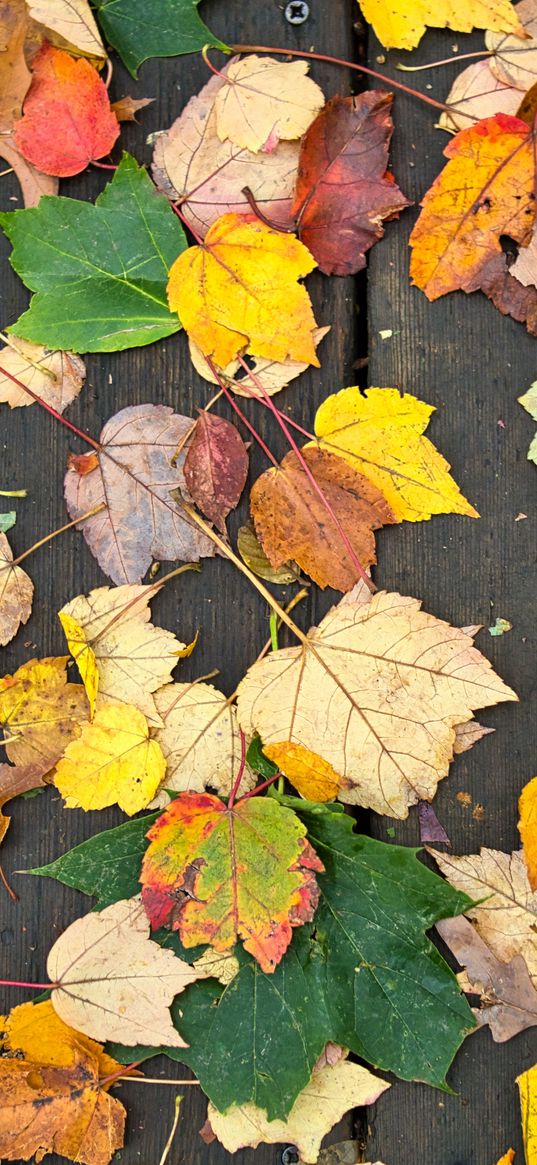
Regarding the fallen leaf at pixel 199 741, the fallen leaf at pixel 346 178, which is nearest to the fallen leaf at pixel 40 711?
the fallen leaf at pixel 199 741

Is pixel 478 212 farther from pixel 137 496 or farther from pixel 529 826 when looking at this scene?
pixel 529 826

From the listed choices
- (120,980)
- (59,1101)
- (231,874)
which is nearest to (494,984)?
(231,874)

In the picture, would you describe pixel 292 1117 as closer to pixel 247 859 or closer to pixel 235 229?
pixel 247 859

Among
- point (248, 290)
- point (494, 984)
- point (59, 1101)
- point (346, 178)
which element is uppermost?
point (346, 178)

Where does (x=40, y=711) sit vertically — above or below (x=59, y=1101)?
above

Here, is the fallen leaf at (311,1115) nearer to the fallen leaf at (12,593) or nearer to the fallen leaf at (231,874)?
the fallen leaf at (231,874)

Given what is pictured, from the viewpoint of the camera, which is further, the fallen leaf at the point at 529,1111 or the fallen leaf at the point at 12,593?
the fallen leaf at the point at 12,593

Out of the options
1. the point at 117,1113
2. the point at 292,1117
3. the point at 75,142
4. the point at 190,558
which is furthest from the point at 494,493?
the point at 117,1113

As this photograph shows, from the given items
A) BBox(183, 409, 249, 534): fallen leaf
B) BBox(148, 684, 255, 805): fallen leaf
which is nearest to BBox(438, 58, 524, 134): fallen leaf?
BBox(183, 409, 249, 534): fallen leaf
